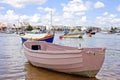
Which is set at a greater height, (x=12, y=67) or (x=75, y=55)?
(x=75, y=55)

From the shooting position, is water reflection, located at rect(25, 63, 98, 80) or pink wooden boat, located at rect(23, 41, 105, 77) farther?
water reflection, located at rect(25, 63, 98, 80)

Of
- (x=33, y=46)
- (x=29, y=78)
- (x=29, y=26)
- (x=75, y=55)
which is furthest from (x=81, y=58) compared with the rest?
(x=29, y=26)

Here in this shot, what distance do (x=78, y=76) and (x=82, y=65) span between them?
1.05 m

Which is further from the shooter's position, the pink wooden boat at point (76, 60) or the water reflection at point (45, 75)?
the water reflection at point (45, 75)

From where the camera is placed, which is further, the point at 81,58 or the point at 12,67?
the point at 12,67


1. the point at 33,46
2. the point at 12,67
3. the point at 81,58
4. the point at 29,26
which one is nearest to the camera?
the point at 81,58

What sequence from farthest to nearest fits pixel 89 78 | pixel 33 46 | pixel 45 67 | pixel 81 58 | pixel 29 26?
pixel 29 26 → pixel 33 46 → pixel 45 67 → pixel 89 78 → pixel 81 58

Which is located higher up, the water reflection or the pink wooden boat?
the pink wooden boat

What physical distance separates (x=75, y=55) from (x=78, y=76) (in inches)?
63.1

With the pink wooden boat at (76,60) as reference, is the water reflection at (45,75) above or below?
below

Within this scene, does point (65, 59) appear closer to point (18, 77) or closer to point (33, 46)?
point (18, 77)

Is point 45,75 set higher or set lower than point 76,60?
lower

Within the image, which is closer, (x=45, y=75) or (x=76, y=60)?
(x=76, y=60)

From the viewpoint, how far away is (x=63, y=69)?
1341 cm
